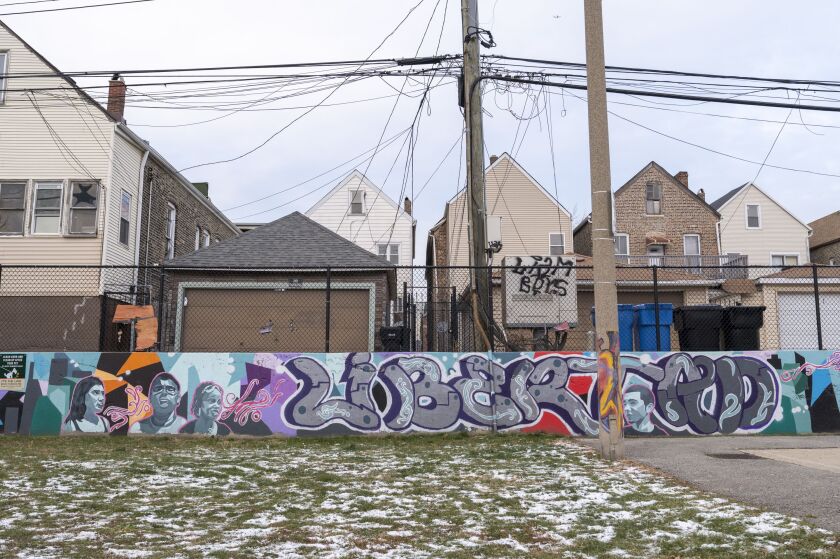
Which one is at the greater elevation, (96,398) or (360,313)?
(360,313)

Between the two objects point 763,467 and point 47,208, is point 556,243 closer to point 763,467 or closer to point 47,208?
point 47,208

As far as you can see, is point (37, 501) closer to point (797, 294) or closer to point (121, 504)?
point (121, 504)

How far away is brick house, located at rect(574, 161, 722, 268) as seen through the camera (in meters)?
35.8

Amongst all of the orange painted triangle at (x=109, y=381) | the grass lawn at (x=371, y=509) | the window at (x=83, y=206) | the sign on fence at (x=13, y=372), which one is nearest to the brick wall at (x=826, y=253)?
the grass lawn at (x=371, y=509)

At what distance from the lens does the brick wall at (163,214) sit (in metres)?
21.5

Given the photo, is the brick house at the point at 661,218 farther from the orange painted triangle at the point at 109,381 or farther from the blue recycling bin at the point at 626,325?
the orange painted triangle at the point at 109,381

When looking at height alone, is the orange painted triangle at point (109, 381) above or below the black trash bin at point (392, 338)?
below

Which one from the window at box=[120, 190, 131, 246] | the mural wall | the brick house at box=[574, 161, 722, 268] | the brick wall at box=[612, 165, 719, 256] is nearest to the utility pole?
the mural wall

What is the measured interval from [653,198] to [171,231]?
23.6 meters

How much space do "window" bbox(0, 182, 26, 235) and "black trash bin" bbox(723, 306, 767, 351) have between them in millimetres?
17089

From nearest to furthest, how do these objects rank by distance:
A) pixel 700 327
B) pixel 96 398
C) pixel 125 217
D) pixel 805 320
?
pixel 96 398 → pixel 700 327 → pixel 125 217 → pixel 805 320

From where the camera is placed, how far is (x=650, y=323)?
13.1m

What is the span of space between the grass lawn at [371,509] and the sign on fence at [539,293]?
360cm

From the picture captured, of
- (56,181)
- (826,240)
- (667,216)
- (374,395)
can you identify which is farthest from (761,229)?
(56,181)
